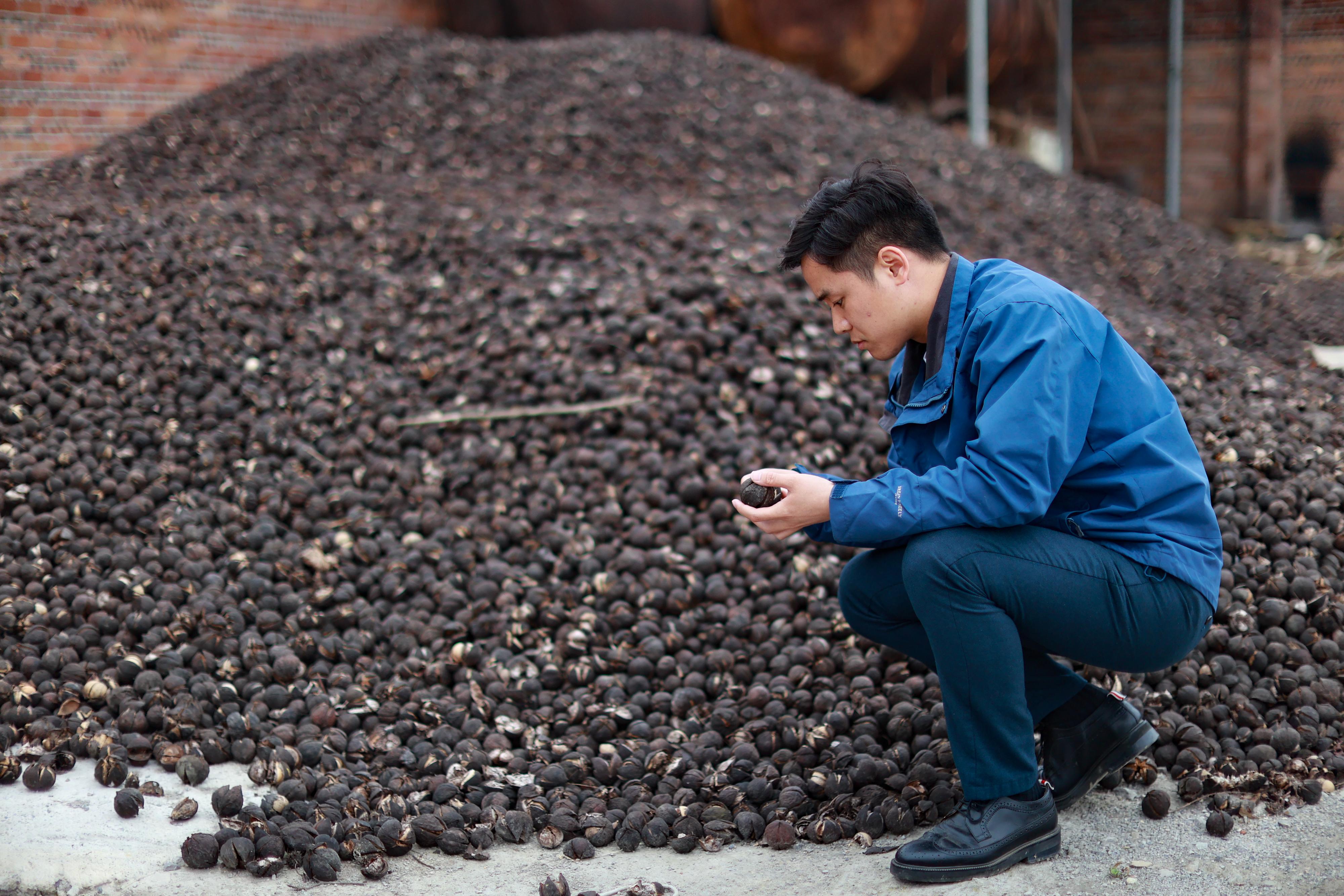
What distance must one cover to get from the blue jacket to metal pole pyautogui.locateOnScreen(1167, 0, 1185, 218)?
27.9 ft

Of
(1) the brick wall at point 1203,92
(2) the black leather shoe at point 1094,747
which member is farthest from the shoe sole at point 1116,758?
(1) the brick wall at point 1203,92

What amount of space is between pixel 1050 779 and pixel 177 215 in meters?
4.88

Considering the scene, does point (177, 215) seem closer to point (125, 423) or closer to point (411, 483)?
point (125, 423)

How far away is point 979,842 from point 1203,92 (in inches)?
389

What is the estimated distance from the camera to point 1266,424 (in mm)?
3387

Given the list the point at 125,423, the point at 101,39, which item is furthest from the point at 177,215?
the point at 101,39

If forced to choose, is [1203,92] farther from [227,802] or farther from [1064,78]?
[227,802]

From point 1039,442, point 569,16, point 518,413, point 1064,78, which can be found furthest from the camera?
point 1064,78

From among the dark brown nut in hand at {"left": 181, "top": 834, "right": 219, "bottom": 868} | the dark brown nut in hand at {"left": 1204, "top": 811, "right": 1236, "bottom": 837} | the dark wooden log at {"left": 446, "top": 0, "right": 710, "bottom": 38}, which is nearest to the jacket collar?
the dark brown nut in hand at {"left": 1204, "top": 811, "right": 1236, "bottom": 837}

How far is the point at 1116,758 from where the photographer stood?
2129 mm

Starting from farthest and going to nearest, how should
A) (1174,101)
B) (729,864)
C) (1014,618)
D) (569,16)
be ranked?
(1174,101) → (569,16) → (729,864) → (1014,618)

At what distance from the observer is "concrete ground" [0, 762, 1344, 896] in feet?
6.32

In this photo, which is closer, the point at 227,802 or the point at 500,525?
the point at 227,802

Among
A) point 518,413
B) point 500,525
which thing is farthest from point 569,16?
point 500,525
